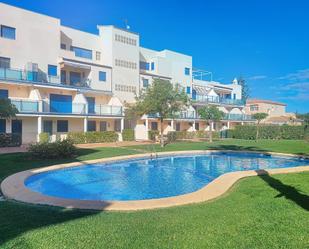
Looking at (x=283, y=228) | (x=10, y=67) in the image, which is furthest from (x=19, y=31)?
(x=283, y=228)

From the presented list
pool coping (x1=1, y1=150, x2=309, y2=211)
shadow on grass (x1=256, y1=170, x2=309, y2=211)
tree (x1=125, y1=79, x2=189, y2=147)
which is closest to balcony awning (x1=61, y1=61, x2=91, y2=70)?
tree (x1=125, y1=79, x2=189, y2=147)

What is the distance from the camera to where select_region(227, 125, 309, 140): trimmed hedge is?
39.3 meters

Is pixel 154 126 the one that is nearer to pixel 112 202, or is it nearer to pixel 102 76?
pixel 102 76

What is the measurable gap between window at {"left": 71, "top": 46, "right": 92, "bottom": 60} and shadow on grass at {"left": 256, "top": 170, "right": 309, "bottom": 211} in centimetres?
2654

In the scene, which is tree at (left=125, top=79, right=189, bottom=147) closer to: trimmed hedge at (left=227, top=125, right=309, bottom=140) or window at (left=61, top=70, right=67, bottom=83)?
window at (left=61, top=70, right=67, bottom=83)

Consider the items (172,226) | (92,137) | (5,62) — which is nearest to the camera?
(172,226)

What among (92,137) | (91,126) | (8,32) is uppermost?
(8,32)

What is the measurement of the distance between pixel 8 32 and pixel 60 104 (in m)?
7.96

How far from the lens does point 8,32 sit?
25.9 metres

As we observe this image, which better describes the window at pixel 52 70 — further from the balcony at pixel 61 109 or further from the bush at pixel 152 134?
the bush at pixel 152 134

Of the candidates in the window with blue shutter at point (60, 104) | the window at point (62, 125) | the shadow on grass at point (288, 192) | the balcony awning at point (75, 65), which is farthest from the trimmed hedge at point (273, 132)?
the shadow on grass at point (288, 192)

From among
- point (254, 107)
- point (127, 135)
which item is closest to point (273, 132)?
Result: point (127, 135)

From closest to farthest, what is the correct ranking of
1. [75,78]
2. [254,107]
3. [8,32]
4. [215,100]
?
[8,32] < [75,78] < [215,100] < [254,107]

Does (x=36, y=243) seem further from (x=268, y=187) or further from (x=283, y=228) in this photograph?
(x=268, y=187)
